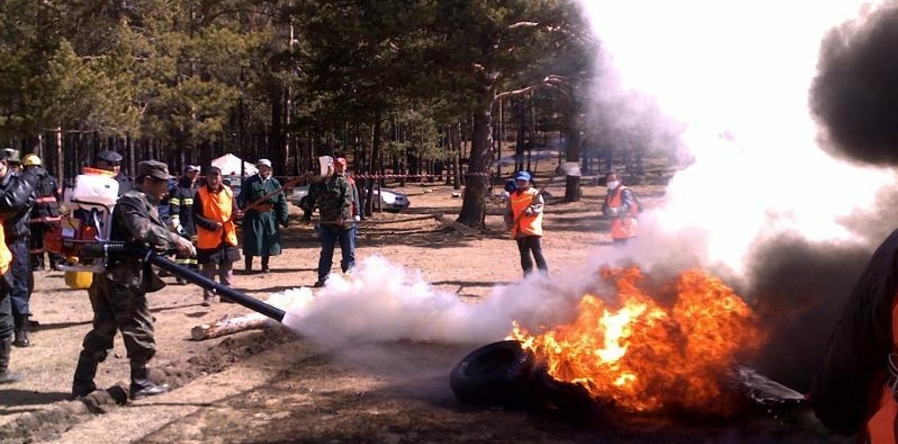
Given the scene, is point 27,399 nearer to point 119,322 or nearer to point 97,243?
point 119,322

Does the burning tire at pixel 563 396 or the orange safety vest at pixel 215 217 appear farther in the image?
the orange safety vest at pixel 215 217

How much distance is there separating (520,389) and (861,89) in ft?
10.3

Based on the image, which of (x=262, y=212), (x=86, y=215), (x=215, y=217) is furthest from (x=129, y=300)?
(x=262, y=212)

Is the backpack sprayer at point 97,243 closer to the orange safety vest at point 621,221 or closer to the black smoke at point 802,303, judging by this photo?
the black smoke at point 802,303

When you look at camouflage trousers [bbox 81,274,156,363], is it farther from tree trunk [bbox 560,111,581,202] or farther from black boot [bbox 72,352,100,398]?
tree trunk [bbox 560,111,581,202]

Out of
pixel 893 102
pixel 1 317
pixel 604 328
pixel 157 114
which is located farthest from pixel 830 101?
pixel 157 114

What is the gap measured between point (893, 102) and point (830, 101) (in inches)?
35.9

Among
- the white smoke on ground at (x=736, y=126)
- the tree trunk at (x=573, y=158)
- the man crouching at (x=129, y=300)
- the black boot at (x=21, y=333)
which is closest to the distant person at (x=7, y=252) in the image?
the man crouching at (x=129, y=300)

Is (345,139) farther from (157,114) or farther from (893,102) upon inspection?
(893,102)

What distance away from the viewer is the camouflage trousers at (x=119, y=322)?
5840 millimetres

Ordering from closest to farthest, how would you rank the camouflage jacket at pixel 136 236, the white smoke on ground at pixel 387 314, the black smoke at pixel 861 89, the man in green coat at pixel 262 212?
the black smoke at pixel 861 89 → the camouflage jacket at pixel 136 236 → the white smoke on ground at pixel 387 314 → the man in green coat at pixel 262 212

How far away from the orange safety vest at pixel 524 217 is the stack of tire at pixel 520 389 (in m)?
5.02

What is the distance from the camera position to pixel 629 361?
5.46 m

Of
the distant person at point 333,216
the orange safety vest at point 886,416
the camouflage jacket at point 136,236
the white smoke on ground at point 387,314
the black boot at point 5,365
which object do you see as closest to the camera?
the orange safety vest at point 886,416
